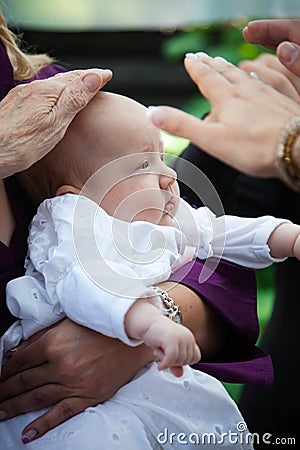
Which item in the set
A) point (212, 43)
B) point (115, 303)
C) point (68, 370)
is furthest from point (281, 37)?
point (212, 43)

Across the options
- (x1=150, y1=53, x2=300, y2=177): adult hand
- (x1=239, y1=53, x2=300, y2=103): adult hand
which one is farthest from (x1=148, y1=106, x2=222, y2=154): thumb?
(x1=239, y1=53, x2=300, y2=103): adult hand

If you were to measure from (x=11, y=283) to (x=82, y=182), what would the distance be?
194mm

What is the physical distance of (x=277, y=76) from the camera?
1.25 meters

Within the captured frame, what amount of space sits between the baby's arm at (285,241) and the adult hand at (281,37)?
0.86 ft

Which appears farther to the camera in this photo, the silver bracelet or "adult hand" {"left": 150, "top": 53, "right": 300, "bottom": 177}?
the silver bracelet

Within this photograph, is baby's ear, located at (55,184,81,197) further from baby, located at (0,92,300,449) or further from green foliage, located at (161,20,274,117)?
green foliage, located at (161,20,274,117)

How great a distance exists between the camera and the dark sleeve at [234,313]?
4.16 feet

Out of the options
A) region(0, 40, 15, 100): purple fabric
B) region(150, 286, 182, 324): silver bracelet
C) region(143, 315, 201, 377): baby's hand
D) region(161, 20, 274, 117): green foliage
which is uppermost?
region(0, 40, 15, 100): purple fabric

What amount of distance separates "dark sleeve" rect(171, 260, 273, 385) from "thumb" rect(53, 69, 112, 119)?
0.32m

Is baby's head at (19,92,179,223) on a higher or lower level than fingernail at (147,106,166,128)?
lower

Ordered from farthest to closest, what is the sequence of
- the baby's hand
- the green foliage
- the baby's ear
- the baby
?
the green foliage < the baby's ear < the baby < the baby's hand

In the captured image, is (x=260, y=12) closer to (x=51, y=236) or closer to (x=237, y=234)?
(x=237, y=234)

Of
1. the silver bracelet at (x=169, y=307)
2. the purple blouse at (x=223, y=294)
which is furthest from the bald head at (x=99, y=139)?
the silver bracelet at (x=169, y=307)

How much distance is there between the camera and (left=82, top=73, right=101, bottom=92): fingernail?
1.17 metres
